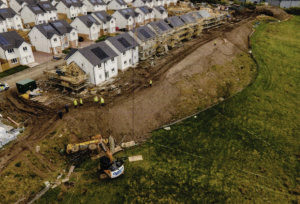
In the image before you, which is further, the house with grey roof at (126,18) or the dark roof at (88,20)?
the house with grey roof at (126,18)

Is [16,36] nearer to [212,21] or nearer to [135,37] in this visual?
[135,37]

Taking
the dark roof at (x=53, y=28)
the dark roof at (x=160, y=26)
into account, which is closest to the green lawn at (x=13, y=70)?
the dark roof at (x=53, y=28)

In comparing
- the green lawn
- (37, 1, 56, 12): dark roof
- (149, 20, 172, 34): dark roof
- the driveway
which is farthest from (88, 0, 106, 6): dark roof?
the green lawn

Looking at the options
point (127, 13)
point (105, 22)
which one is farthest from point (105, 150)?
point (127, 13)

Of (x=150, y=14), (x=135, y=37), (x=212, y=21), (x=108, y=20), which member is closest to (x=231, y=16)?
(x=212, y=21)

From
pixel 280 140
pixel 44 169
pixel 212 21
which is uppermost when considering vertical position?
pixel 212 21

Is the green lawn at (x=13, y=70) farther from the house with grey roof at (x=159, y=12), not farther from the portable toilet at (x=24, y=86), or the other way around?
the house with grey roof at (x=159, y=12)

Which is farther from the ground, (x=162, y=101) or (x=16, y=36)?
(x=16, y=36)
